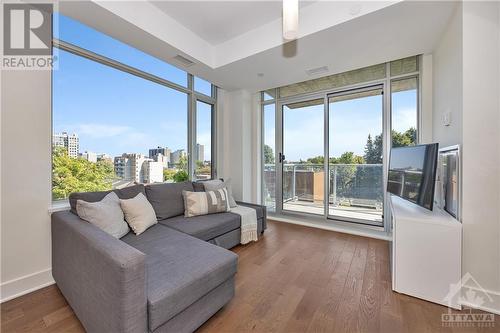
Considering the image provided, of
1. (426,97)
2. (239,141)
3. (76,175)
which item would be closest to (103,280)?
(76,175)

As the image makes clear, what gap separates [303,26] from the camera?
7.68 feet

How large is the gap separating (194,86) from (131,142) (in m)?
1.57

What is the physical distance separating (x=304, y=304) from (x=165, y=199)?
6.37 feet

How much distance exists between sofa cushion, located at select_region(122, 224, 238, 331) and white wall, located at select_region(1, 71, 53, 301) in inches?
31.5

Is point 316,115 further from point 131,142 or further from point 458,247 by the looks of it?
point 131,142

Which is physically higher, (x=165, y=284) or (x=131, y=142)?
(x=131, y=142)

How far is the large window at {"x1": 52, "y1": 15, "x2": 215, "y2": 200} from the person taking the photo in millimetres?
2252

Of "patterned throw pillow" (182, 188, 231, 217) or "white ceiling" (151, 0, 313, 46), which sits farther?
"patterned throw pillow" (182, 188, 231, 217)

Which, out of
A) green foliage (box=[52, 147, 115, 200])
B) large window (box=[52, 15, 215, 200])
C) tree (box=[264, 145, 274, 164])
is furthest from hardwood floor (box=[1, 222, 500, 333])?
A: tree (box=[264, 145, 274, 164])

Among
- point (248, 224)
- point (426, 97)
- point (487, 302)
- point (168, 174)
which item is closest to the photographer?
point (487, 302)

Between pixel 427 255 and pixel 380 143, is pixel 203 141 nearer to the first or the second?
pixel 380 143

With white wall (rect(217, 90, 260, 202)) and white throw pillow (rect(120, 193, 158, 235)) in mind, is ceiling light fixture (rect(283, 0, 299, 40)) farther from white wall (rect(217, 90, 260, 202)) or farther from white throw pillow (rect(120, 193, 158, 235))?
white wall (rect(217, 90, 260, 202))

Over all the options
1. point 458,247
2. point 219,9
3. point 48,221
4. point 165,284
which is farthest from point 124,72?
point 458,247

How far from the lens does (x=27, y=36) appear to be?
191 cm
